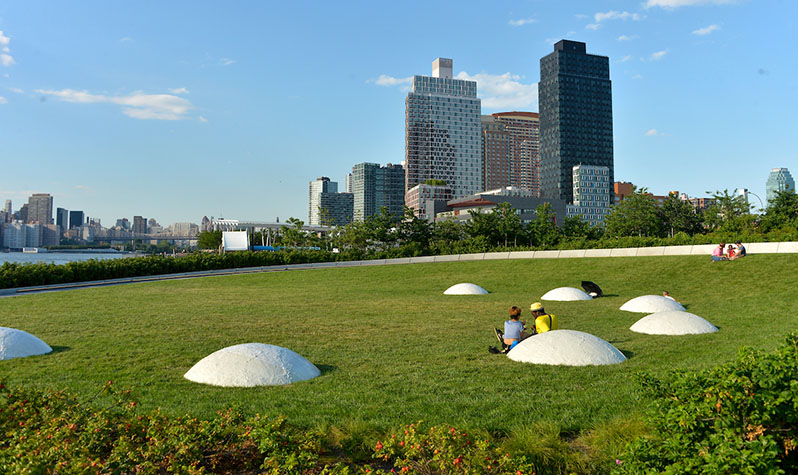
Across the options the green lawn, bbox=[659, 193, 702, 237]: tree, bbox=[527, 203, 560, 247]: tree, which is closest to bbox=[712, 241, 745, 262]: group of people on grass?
the green lawn

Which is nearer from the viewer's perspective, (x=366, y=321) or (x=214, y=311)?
(x=366, y=321)

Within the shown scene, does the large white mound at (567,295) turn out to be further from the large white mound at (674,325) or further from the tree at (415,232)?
the tree at (415,232)

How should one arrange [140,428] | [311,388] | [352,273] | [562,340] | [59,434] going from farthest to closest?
[352,273]
[562,340]
[311,388]
[140,428]
[59,434]

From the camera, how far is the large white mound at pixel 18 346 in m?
11.5

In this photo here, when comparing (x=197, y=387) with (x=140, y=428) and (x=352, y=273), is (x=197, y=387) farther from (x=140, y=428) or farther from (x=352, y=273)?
(x=352, y=273)

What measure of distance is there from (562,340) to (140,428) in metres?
7.94

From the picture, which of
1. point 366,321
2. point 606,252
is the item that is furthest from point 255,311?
point 606,252

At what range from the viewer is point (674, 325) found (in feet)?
46.3

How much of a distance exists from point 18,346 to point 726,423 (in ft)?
45.0

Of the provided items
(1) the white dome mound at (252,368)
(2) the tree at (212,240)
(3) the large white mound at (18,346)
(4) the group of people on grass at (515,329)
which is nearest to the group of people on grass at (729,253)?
(4) the group of people on grass at (515,329)

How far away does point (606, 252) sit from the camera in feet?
130

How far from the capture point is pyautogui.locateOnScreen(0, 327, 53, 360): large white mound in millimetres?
11508

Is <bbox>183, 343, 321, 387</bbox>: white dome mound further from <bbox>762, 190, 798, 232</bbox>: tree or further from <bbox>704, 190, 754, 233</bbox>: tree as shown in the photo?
<bbox>704, 190, 754, 233</bbox>: tree

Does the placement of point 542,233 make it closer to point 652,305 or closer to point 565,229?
point 565,229
